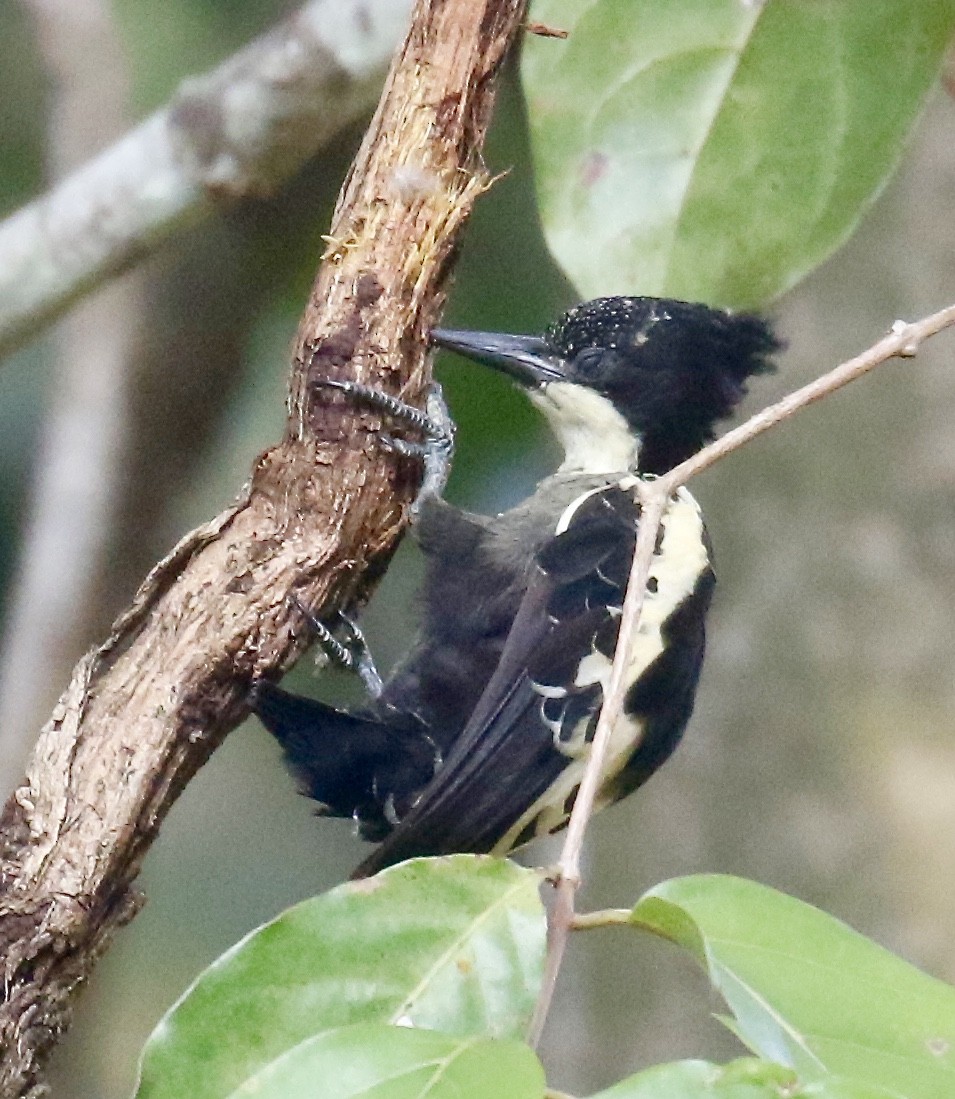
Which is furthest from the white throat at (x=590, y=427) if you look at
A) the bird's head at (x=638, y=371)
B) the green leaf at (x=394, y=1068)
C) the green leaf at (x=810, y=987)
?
the green leaf at (x=394, y=1068)

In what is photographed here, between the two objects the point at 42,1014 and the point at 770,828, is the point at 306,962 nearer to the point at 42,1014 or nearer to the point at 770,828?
the point at 42,1014

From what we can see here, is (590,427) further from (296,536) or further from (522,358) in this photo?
(296,536)

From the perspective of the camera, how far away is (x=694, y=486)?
6.96ft

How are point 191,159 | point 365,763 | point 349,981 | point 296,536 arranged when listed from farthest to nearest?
point 191,159
point 365,763
point 296,536
point 349,981

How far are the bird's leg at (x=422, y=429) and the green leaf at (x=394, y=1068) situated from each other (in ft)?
1.86

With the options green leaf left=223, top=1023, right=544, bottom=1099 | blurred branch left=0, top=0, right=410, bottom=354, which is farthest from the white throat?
green leaf left=223, top=1023, right=544, bottom=1099

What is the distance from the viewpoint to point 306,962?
2.04 feet

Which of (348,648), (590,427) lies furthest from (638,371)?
(348,648)

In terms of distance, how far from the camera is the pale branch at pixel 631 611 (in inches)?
25.6

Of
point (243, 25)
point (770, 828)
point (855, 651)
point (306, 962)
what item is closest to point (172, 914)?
point (770, 828)

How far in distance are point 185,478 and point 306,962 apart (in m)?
1.49

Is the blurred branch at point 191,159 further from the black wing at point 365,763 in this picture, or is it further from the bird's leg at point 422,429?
the black wing at point 365,763

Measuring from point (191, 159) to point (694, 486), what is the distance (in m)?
0.92

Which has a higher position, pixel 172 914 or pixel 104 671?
pixel 104 671
